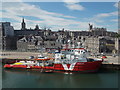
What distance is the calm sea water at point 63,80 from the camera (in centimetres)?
1758

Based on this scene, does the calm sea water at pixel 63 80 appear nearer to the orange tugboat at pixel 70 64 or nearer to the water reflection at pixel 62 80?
the water reflection at pixel 62 80

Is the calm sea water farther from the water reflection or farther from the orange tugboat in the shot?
the orange tugboat

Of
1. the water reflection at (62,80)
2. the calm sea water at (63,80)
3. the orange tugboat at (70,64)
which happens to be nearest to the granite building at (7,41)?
the orange tugboat at (70,64)

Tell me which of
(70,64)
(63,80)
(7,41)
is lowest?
(63,80)

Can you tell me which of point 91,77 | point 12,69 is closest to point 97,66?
point 91,77

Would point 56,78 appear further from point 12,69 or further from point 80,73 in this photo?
point 12,69

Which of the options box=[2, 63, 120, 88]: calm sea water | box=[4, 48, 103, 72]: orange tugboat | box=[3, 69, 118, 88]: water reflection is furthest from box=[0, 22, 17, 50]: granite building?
box=[3, 69, 118, 88]: water reflection

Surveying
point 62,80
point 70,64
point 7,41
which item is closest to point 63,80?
point 62,80

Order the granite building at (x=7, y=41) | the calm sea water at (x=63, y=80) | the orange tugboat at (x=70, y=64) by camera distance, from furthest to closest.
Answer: the granite building at (x=7, y=41) → the orange tugboat at (x=70, y=64) → the calm sea water at (x=63, y=80)

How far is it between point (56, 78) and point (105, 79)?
7147 millimetres

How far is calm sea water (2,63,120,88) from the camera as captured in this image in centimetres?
1758

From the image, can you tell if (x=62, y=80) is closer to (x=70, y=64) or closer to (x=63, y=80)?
(x=63, y=80)

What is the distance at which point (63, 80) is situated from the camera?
1967 centimetres

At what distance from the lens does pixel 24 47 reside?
148 feet
